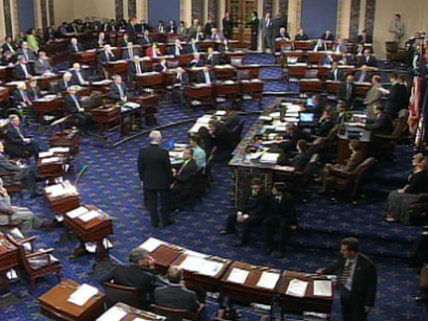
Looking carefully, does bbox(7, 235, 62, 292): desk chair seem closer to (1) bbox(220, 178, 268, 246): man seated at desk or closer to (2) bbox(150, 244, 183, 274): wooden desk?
Result: (2) bbox(150, 244, 183, 274): wooden desk

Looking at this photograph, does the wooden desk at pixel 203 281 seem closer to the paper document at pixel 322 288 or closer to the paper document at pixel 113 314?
the paper document at pixel 322 288

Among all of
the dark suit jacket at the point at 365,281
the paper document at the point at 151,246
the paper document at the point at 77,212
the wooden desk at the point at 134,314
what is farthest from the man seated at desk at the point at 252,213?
the wooden desk at the point at 134,314

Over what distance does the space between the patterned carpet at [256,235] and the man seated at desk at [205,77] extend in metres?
4.85

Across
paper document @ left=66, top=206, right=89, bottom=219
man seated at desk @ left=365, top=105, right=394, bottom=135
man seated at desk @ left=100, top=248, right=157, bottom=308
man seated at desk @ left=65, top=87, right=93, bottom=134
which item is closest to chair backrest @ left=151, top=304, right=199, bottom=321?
man seated at desk @ left=100, top=248, right=157, bottom=308

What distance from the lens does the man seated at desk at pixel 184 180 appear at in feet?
38.7

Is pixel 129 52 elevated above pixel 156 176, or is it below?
above

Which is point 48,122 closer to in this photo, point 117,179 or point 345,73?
point 117,179

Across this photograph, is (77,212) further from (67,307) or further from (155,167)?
(67,307)

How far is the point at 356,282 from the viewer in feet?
24.3

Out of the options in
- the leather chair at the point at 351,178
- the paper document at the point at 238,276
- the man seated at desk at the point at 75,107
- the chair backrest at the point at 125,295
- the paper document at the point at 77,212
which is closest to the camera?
the chair backrest at the point at 125,295

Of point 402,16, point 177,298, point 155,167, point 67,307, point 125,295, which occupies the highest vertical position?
point 402,16

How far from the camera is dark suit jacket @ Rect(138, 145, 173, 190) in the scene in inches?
430

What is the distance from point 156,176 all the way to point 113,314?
4.11 metres

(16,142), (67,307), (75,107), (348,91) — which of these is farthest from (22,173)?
(348,91)
